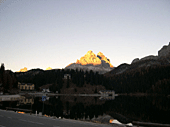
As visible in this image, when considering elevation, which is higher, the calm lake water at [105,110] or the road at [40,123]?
the road at [40,123]

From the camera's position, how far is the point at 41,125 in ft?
89.8

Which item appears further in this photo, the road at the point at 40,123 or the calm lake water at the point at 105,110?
the calm lake water at the point at 105,110

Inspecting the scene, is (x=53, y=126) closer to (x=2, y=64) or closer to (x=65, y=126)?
(x=65, y=126)

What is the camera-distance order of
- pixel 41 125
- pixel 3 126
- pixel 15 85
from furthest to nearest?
pixel 15 85
pixel 41 125
pixel 3 126

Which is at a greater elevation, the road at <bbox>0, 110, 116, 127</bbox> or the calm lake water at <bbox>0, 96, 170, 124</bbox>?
the road at <bbox>0, 110, 116, 127</bbox>

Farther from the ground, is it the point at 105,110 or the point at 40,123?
the point at 40,123

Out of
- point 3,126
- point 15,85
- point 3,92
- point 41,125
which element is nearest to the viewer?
point 3,126

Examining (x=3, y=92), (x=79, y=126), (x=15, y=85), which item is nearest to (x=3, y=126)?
(x=79, y=126)

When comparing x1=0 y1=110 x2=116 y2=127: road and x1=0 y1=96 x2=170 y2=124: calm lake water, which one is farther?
x1=0 y1=96 x2=170 y2=124: calm lake water

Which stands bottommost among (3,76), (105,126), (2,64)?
(105,126)

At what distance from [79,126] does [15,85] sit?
168123 mm

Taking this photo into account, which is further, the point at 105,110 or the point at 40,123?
the point at 105,110

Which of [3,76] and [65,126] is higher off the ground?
[3,76]

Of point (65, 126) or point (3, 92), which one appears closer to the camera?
point (65, 126)
